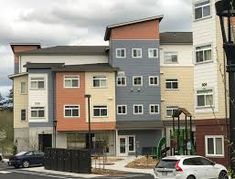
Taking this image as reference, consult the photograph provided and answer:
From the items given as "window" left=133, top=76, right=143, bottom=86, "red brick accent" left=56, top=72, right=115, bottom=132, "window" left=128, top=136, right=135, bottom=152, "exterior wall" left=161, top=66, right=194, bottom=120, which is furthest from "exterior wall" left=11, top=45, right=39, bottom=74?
"exterior wall" left=161, top=66, right=194, bottom=120

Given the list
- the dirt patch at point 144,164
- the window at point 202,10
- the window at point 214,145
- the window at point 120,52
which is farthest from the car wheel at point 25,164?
the window at point 120,52

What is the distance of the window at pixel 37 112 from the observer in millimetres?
60719

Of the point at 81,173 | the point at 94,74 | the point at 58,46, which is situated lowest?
the point at 81,173

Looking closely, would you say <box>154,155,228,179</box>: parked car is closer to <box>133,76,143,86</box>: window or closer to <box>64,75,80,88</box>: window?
<box>64,75,80,88</box>: window

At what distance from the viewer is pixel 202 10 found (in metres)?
37.2

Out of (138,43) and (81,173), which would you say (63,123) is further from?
(81,173)

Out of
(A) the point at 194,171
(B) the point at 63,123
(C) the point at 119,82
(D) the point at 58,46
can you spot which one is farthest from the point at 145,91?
(A) the point at 194,171

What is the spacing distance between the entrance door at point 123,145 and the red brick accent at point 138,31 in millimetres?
11582

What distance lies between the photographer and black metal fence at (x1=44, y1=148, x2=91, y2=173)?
1410 inches

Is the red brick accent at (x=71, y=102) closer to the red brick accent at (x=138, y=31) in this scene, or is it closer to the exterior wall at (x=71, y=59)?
the exterior wall at (x=71, y=59)

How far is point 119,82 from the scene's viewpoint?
6128cm

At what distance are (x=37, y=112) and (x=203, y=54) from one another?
28.6 metres

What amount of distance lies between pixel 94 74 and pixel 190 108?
39.8ft

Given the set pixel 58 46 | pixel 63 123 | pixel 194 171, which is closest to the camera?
pixel 194 171
